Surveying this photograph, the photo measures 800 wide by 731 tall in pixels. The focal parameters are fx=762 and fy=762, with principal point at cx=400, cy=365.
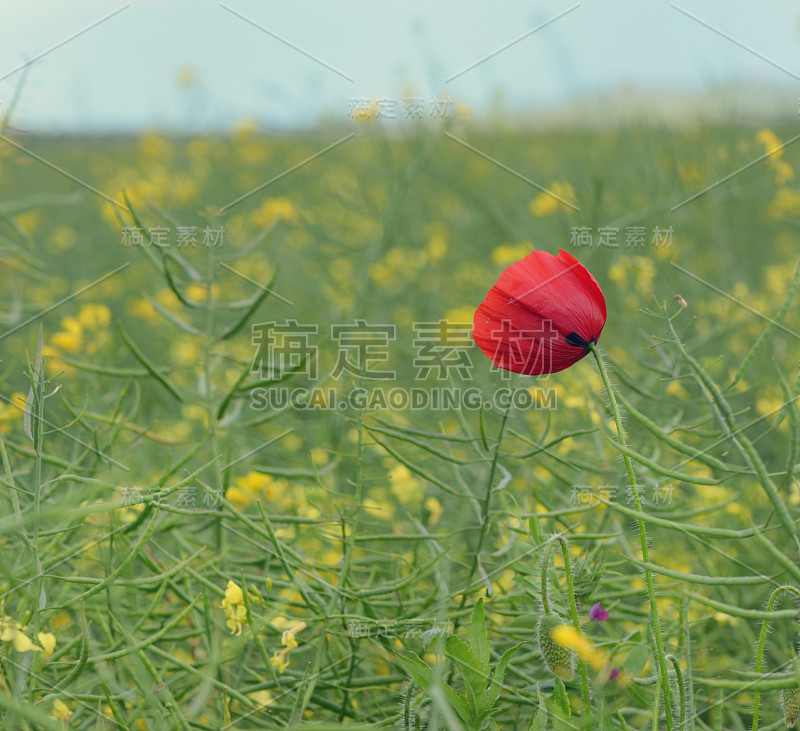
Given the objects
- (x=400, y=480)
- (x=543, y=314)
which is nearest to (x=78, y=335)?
(x=400, y=480)

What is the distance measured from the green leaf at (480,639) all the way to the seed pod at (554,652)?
59 millimetres

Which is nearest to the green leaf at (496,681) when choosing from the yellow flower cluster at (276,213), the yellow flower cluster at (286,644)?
the yellow flower cluster at (286,644)

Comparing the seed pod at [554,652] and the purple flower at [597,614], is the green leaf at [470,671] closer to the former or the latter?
the seed pod at [554,652]

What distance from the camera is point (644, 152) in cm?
244

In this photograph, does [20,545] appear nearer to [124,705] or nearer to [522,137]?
[124,705]

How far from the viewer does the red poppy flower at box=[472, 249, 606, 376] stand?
810mm

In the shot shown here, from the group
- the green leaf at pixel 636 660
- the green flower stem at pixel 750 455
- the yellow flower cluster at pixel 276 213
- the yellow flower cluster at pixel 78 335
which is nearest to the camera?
the green flower stem at pixel 750 455

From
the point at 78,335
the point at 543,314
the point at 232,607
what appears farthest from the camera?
the point at 78,335

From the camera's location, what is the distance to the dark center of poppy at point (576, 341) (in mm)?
828

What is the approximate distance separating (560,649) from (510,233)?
6.86 ft

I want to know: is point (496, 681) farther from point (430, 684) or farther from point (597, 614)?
point (597, 614)

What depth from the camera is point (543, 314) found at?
2.68ft

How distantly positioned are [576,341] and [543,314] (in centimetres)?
5

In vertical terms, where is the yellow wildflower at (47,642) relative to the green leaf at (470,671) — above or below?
above
